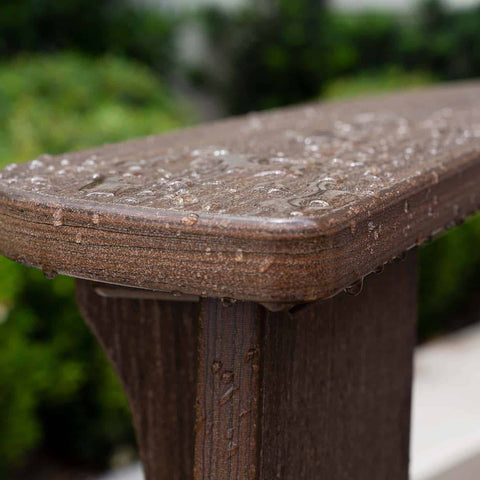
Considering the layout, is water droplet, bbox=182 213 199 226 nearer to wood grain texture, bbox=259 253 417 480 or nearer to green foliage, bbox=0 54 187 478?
wood grain texture, bbox=259 253 417 480

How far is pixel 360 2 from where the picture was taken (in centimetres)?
970

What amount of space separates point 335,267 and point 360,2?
31.9ft

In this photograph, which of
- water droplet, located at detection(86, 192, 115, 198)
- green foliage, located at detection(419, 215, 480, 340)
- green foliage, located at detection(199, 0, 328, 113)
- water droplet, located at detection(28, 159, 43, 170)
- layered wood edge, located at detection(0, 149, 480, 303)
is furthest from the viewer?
green foliage, located at detection(199, 0, 328, 113)

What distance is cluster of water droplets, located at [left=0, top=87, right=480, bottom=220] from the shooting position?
24.7 inches

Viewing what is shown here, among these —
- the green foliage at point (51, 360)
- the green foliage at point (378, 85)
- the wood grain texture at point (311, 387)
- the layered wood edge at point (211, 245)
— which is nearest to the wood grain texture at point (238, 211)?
the layered wood edge at point (211, 245)

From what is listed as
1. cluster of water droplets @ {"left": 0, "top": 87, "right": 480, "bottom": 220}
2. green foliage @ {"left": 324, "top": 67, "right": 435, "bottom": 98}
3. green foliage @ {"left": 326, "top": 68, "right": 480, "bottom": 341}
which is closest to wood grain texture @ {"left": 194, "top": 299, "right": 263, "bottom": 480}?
cluster of water droplets @ {"left": 0, "top": 87, "right": 480, "bottom": 220}

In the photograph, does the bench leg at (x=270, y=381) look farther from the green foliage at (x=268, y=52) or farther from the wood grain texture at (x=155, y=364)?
the green foliage at (x=268, y=52)

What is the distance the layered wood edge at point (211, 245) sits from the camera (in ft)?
1.81

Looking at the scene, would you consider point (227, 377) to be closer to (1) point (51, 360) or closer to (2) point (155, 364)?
(2) point (155, 364)

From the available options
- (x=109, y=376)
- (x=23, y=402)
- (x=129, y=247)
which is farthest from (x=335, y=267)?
(x=109, y=376)

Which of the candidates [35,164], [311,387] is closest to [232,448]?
[311,387]

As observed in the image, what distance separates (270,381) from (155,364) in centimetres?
22

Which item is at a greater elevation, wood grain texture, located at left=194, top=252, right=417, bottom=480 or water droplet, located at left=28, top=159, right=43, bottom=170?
water droplet, located at left=28, top=159, right=43, bottom=170

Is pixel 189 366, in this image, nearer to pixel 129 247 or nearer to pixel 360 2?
pixel 129 247
